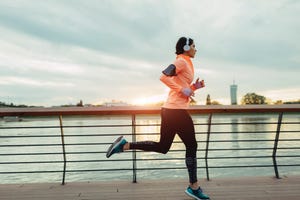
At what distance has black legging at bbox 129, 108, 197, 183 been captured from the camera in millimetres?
3244

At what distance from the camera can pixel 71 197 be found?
359 cm

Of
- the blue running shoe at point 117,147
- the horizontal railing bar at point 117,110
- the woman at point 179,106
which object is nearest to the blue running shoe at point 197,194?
the woman at point 179,106

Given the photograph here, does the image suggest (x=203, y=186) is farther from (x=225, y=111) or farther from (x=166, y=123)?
(x=166, y=123)

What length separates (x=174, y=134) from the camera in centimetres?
333

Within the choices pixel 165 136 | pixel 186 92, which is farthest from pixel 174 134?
pixel 186 92

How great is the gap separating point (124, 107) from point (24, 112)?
1040 mm

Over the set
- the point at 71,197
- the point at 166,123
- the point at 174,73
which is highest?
the point at 174,73

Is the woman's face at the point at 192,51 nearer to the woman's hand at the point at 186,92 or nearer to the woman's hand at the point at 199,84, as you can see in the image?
the woman's hand at the point at 199,84

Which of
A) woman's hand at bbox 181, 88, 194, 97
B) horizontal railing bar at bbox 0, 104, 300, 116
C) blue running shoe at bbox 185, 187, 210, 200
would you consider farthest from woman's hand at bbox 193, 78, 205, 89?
blue running shoe at bbox 185, 187, 210, 200

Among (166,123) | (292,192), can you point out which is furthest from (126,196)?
(292,192)

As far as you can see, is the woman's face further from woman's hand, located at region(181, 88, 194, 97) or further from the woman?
woman's hand, located at region(181, 88, 194, 97)

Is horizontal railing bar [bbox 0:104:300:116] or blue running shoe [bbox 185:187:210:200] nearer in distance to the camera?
blue running shoe [bbox 185:187:210:200]

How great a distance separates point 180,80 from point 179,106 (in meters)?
0.22

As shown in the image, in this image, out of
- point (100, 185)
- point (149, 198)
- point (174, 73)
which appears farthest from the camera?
point (100, 185)
